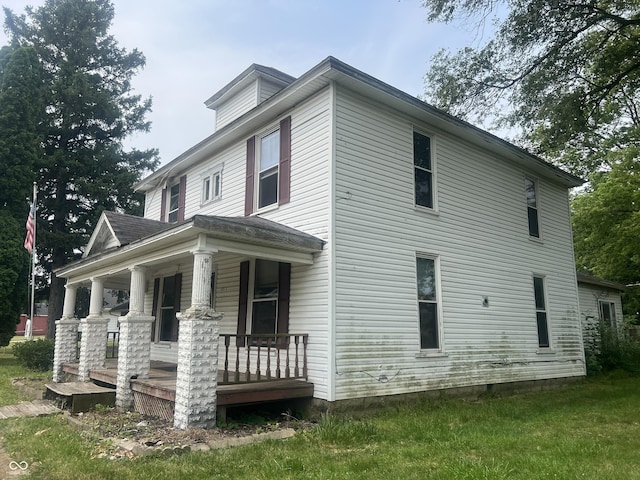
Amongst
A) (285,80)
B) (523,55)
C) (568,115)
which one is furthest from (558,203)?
(285,80)

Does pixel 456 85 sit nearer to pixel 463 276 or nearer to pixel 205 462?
pixel 463 276

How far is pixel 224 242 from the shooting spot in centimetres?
702

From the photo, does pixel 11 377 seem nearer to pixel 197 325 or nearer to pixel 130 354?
pixel 130 354

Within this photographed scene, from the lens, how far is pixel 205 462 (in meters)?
5.07

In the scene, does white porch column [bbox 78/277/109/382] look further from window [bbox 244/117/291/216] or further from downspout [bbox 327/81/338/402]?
downspout [bbox 327/81/338/402]

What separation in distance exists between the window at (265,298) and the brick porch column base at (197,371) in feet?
6.29

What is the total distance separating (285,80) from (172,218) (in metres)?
4.92

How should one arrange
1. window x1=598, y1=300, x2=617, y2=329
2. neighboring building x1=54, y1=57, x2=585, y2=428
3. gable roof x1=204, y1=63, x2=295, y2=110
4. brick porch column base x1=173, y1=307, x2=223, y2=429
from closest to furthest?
1. brick porch column base x1=173, y1=307, x2=223, y2=429
2. neighboring building x1=54, y1=57, x2=585, y2=428
3. gable roof x1=204, y1=63, x2=295, y2=110
4. window x1=598, y1=300, x2=617, y2=329

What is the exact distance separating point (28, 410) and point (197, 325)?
3.87 m

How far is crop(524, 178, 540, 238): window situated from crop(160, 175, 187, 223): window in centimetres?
900

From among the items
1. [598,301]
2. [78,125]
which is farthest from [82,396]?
[78,125]

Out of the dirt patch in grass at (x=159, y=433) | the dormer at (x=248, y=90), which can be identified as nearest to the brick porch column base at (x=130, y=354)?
the dirt patch in grass at (x=159, y=433)

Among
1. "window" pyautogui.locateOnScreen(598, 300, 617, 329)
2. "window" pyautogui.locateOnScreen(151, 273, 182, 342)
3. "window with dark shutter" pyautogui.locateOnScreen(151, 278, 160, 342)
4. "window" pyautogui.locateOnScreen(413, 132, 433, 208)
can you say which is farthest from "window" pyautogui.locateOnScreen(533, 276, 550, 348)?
"window with dark shutter" pyautogui.locateOnScreen(151, 278, 160, 342)

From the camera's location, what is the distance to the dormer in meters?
11.3
